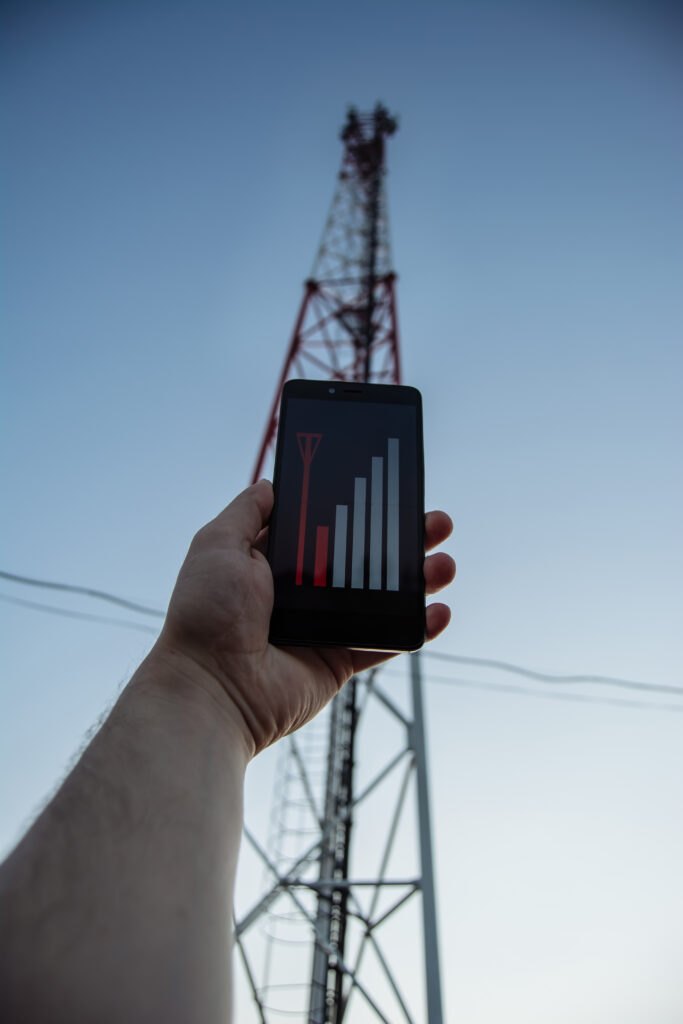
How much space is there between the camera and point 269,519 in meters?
1.56

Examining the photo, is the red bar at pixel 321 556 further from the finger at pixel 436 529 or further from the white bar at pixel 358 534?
the finger at pixel 436 529

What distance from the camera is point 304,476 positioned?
1640 mm

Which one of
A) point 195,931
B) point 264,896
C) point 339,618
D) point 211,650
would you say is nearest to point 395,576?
point 339,618

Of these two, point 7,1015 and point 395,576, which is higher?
point 395,576

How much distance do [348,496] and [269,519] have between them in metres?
0.23

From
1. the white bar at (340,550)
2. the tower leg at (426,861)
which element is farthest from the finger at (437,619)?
the tower leg at (426,861)

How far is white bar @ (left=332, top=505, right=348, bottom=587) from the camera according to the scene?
1.49 meters

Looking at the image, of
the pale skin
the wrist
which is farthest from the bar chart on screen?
the wrist

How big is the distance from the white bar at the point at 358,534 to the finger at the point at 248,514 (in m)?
0.24

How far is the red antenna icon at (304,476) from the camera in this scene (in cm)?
151

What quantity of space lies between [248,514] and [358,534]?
0.97 ft

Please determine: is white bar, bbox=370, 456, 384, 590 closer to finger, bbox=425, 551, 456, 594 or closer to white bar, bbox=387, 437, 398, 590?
white bar, bbox=387, 437, 398, 590

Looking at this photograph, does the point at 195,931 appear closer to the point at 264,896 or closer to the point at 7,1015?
the point at 7,1015

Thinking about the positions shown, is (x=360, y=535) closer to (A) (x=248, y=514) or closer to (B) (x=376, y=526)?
(B) (x=376, y=526)
